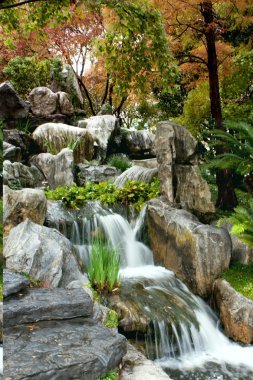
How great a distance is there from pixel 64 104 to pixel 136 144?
7.59 feet

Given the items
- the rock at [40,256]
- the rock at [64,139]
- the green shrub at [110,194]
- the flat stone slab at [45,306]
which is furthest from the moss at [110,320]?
the rock at [64,139]

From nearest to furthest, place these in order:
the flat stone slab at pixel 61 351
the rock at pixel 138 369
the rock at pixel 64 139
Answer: the flat stone slab at pixel 61 351 < the rock at pixel 138 369 < the rock at pixel 64 139

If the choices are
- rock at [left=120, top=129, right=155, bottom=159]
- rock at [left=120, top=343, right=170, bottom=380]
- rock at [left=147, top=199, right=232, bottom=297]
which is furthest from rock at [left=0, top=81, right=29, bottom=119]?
rock at [left=120, top=129, right=155, bottom=159]

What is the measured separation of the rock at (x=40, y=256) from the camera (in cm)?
374

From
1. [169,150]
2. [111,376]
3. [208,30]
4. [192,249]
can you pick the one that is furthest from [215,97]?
[111,376]

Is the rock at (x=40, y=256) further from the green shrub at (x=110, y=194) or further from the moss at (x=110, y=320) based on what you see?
the green shrub at (x=110, y=194)

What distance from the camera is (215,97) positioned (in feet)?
22.0

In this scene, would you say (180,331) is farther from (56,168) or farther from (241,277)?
(56,168)

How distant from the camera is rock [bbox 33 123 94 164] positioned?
8.89 metres

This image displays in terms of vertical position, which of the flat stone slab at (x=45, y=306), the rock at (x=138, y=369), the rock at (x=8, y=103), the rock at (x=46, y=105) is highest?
the rock at (x=46, y=105)

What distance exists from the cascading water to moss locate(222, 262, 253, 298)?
1.40 ft

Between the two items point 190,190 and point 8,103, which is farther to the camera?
point 190,190

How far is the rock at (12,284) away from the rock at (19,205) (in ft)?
4.57

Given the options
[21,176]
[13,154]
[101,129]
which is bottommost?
[21,176]
